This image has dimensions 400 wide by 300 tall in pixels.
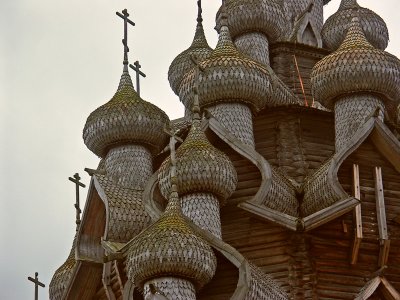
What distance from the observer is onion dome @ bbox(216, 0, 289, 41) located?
18.2m

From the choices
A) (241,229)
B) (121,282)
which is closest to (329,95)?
(241,229)

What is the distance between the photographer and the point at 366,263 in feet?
49.4

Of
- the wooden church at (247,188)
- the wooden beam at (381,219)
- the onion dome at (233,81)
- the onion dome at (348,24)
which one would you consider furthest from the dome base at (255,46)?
the wooden beam at (381,219)

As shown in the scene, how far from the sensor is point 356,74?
16.2 m

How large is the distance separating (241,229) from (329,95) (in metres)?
2.22

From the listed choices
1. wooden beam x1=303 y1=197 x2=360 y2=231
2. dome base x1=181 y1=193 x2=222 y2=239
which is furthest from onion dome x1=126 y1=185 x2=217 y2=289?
wooden beam x1=303 y1=197 x2=360 y2=231

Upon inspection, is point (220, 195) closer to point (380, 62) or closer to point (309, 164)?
point (309, 164)

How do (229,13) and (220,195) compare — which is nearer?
(220,195)

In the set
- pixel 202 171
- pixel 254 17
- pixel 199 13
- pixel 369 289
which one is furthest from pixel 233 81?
pixel 369 289

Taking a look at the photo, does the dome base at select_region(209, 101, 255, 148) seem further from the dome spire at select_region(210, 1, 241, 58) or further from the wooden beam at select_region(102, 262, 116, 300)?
the wooden beam at select_region(102, 262, 116, 300)

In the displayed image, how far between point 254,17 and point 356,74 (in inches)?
95.3

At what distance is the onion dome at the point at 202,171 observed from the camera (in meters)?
14.6

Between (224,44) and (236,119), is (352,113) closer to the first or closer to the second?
(236,119)

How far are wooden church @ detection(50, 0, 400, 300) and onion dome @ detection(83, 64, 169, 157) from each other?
0.7 inches
